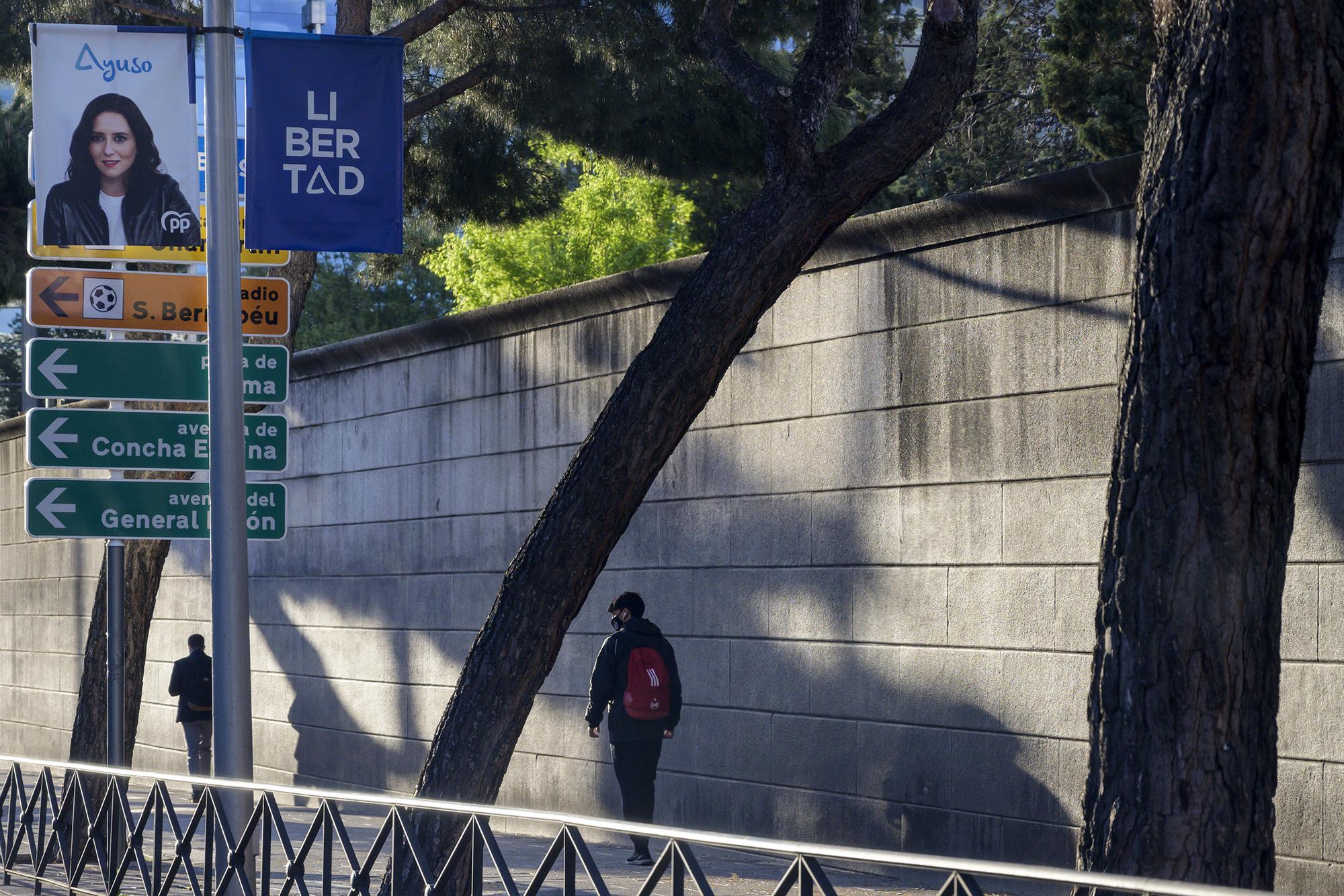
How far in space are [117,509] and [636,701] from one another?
10.9ft

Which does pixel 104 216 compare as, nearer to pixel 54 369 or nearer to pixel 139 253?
pixel 54 369

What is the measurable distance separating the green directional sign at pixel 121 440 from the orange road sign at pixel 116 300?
52 centimetres

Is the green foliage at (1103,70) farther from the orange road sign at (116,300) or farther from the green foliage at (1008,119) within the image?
the orange road sign at (116,300)

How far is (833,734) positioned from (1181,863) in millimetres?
5532

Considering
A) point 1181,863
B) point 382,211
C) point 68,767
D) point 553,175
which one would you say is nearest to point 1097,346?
point 382,211

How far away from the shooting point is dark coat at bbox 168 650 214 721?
14.5 metres

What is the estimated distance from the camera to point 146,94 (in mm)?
8156

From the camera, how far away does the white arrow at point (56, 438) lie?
878 centimetres

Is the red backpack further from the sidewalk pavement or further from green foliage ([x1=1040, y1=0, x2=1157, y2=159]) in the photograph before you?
green foliage ([x1=1040, y1=0, x2=1157, y2=159])

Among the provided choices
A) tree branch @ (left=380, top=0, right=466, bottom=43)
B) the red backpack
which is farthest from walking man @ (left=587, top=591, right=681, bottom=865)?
tree branch @ (left=380, top=0, right=466, bottom=43)

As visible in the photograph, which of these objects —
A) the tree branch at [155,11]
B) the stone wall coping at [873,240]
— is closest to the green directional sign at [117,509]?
the stone wall coping at [873,240]

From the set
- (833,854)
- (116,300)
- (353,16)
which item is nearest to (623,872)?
(833,854)

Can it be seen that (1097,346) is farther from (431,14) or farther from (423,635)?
(423,635)

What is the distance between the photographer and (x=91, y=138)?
26.9 ft
